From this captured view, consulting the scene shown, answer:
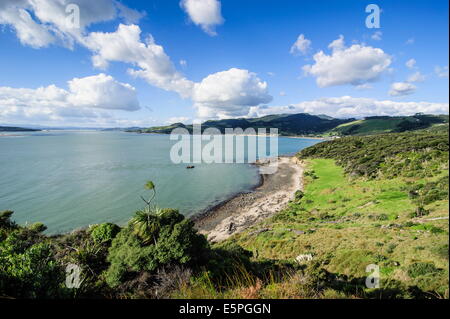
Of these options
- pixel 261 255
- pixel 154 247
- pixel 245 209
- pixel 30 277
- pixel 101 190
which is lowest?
pixel 245 209

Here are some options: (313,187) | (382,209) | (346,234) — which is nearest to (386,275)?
(346,234)

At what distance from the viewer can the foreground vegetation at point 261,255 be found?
4914 mm

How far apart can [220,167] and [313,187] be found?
106 feet

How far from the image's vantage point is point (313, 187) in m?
40.0

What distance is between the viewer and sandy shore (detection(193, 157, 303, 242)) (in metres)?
26.4

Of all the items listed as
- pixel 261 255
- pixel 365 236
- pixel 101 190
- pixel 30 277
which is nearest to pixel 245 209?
pixel 261 255

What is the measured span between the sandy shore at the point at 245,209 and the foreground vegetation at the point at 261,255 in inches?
118

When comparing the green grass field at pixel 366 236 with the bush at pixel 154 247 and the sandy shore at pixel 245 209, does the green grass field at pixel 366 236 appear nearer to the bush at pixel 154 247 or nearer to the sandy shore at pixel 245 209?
the sandy shore at pixel 245 209

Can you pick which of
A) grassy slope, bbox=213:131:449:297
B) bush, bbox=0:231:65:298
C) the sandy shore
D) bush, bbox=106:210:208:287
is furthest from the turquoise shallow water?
bush, bbox=0:231:65:298

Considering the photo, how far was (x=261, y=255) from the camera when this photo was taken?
54.9 feet

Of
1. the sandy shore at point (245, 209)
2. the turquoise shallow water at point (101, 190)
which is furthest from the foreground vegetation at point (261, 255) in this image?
the turquoise shallow water at point (101, 190)

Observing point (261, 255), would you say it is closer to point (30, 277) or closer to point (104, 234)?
point (104, 234)

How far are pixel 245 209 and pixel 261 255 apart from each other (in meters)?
16.2
